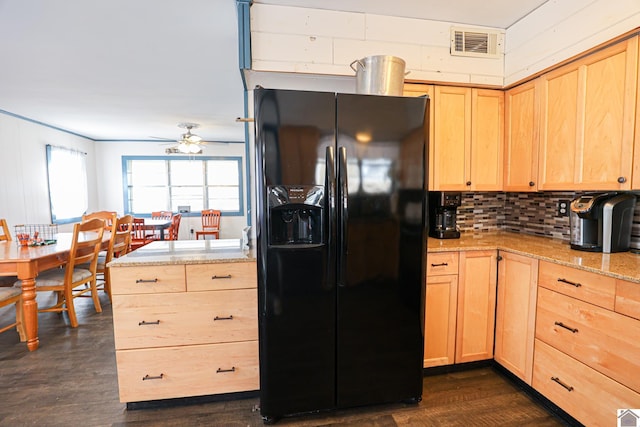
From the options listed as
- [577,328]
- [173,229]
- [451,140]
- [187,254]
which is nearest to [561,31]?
[451,140]

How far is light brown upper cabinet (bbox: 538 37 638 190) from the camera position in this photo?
1611mm

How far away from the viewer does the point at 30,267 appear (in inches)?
93.4

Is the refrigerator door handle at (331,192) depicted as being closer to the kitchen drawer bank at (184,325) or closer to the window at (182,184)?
the kitchen drawer bank at (184,325)

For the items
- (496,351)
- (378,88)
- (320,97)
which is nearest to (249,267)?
(320,97)

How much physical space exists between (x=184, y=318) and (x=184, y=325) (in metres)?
0.04

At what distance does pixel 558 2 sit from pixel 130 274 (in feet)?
10.2

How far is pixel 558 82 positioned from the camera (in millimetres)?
1958

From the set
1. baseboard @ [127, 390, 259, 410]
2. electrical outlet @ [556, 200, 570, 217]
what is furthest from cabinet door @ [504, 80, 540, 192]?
baseboard @ [127, 390, 259, 410]

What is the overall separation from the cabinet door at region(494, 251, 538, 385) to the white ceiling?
1754 mm

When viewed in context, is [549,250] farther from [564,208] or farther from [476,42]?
[476,42]

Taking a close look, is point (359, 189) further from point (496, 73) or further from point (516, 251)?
point (496, 73)

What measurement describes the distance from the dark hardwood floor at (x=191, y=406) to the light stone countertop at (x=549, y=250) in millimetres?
905

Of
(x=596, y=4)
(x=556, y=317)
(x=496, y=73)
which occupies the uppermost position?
(x=596, y=4)

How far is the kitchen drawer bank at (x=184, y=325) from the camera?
169 centimetres
